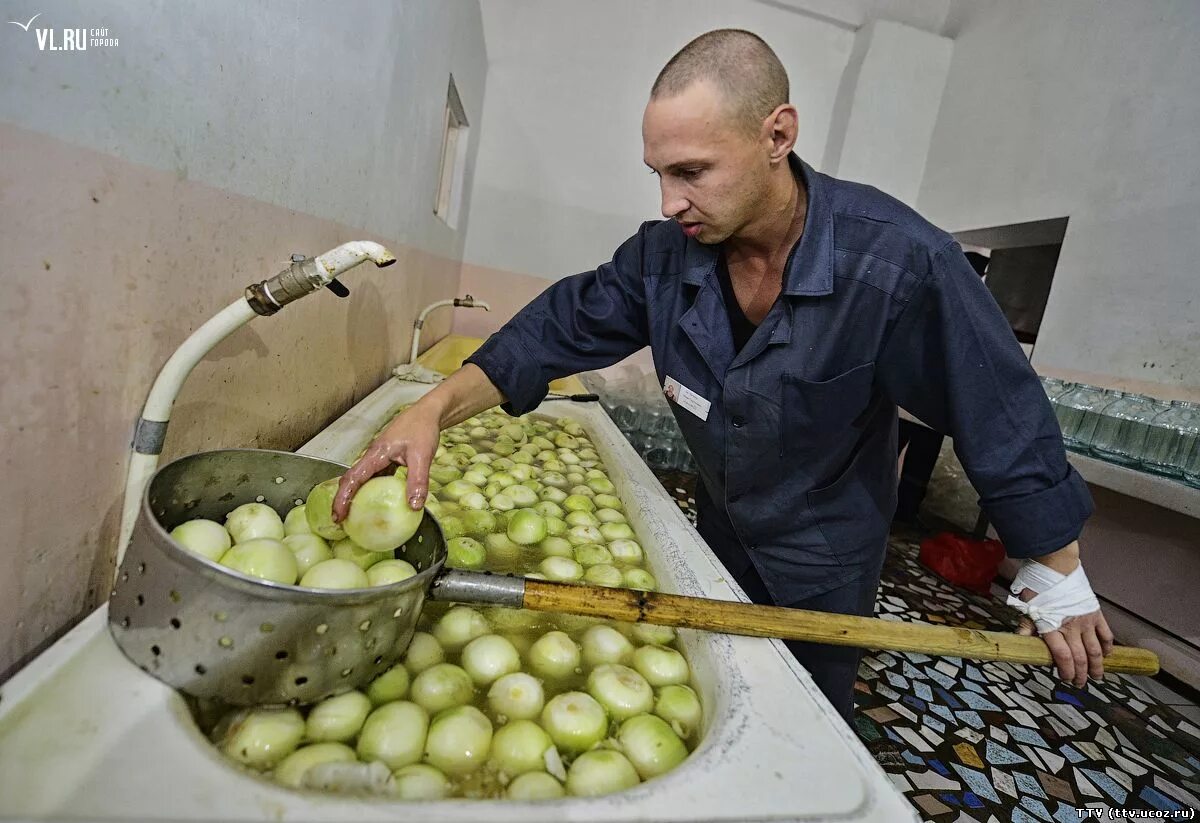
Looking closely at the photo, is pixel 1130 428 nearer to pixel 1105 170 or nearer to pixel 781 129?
pixel 1105 170

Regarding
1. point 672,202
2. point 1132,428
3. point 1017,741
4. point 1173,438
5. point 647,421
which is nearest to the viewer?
point 672,202

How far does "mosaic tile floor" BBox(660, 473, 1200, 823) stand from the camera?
195cm

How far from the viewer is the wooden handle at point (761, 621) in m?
1.03

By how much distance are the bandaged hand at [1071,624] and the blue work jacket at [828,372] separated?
0.09 metres

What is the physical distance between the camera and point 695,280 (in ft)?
5.12

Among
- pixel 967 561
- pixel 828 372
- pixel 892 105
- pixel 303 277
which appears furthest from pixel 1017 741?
pixel 892 105

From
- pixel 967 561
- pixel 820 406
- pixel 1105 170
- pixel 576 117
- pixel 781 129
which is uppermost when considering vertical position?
pixel 576 117

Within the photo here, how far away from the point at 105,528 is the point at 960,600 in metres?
3.88

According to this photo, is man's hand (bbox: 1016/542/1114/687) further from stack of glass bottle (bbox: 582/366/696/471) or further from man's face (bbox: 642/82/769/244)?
stack of glass bottle (bbox: 582/366/696/471)

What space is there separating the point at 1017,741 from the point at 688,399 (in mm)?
1980

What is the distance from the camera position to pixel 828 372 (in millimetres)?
1430

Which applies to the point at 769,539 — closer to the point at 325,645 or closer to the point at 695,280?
the point at 695,280

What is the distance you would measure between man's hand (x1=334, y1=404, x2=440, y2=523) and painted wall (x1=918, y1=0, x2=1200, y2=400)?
3.88m

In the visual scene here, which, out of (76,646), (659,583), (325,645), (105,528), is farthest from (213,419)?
(659,583)
